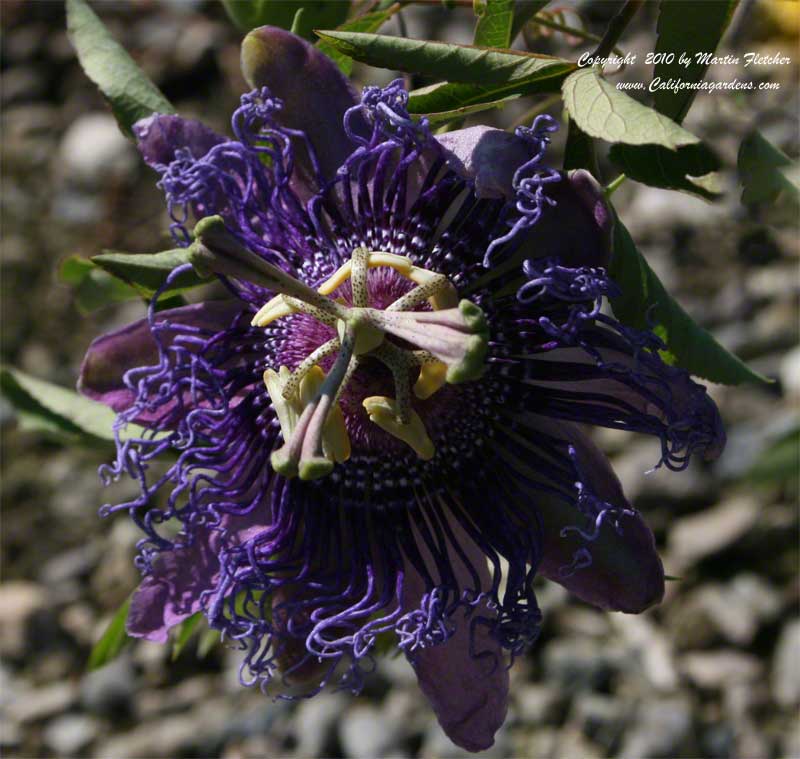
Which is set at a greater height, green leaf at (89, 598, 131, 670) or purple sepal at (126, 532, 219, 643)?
purple sepal at (126, 532, 219, 643)

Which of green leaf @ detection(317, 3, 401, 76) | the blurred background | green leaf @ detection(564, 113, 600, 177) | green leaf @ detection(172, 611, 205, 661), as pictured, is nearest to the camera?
green leaf @ detection(564, 113, 600, 177)

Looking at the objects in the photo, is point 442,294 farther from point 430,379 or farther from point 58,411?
point 58,411

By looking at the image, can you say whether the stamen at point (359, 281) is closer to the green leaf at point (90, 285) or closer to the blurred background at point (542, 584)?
the green leaf at point (90, 285)

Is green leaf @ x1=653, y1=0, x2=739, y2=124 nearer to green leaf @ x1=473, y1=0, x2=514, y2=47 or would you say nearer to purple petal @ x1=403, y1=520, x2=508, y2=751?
green leaf @ x1=473, y1=0, x2=514, y2=47

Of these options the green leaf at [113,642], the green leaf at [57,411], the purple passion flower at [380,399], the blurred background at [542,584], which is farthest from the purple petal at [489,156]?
the blurred background at [542,584]

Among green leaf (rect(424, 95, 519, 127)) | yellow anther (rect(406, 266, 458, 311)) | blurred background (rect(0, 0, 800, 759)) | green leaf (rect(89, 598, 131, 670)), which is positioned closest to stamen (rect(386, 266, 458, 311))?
yellow anther (rect(406, 266, 458, 311))

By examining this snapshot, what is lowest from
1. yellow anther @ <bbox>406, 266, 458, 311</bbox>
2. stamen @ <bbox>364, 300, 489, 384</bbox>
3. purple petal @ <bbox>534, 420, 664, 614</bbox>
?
purple petal @ <bbox>534, 420, 664, 614</bbox>

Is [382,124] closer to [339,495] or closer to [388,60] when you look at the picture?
[388,60]
